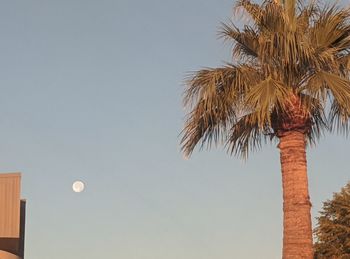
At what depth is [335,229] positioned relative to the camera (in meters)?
34.0

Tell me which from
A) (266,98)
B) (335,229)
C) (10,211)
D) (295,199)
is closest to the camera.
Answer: (266,98)

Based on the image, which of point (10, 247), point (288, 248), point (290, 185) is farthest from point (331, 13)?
point (10, 247)

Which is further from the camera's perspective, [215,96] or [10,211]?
[10,211]

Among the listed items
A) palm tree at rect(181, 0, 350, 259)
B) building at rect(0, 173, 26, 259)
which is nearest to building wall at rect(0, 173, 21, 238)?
building at rect(0, 173, 26, 259)

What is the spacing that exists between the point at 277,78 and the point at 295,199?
2.12 m

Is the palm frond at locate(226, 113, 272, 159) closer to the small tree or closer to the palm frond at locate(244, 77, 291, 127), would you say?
the palm frond at locate(244, 77, 291, 127)

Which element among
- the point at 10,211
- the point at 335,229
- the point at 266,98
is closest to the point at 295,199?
the point at 266,98

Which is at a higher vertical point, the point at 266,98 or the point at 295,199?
the point at 266,98

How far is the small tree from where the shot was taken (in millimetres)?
33625

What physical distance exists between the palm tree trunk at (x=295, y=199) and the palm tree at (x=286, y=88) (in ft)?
0.05

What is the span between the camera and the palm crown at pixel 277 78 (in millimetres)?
12828

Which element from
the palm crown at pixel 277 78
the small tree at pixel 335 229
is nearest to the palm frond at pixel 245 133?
the palm crown at pixel 277 78

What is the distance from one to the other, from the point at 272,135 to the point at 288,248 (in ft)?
7.30

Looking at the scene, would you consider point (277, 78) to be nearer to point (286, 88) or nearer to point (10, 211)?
point (286, 88)
